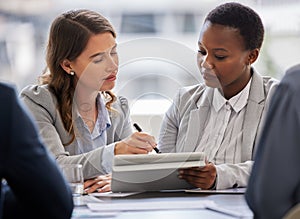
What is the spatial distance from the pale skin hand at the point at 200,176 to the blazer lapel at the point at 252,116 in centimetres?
28

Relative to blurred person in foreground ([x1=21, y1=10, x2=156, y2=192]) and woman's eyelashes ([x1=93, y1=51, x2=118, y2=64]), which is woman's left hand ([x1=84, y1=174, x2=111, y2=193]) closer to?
blurred person in foreground ([x1=21, y1=10, x2=156, y2=192])

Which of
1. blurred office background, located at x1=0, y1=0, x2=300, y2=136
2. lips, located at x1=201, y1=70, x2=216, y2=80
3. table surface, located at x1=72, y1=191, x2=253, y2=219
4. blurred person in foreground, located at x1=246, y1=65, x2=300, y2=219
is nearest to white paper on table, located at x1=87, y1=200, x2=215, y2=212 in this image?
table surface, located at x1=72, y1=191, x2=253, y2=219

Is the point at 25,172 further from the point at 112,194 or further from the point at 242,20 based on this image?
the point at 242,20

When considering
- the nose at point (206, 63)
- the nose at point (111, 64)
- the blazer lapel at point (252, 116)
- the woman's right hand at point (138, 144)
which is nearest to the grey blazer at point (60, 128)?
the woman's right hand at point (138, 144)

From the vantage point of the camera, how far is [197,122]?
2418 mm

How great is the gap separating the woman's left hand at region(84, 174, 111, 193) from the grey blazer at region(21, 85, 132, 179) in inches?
2.0

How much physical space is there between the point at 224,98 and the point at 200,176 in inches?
19.4

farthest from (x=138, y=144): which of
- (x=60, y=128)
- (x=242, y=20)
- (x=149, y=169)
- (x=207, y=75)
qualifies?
(x=242, y=20)

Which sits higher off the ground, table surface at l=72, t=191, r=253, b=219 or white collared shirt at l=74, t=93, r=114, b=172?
table surface at l=72, t=191, r=253, b=219

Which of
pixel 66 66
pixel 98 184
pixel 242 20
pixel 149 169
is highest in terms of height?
pixel 242 20

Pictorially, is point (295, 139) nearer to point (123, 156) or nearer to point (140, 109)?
point (123, 156)

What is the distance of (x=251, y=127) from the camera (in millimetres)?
2295

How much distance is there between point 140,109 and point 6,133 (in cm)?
126

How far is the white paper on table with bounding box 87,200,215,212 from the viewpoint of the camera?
66.9 inches
